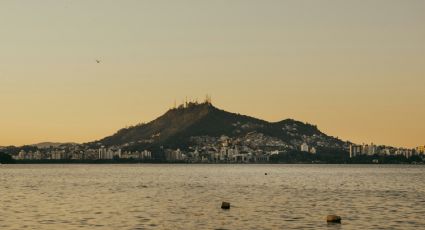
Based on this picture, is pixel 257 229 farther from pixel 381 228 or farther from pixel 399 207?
pixel 399 207

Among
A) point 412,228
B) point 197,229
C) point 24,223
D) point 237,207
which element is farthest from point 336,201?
point 24,223

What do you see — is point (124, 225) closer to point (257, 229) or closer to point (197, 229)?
point (197, 229)

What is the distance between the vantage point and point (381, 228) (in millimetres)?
60312

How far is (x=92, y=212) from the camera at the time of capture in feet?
244

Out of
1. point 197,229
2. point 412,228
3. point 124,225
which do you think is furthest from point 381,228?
point 124,225

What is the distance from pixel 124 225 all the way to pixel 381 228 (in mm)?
23677

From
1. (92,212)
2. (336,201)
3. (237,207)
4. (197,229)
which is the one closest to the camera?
(197,229)

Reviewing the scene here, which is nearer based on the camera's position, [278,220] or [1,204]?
[278,220]

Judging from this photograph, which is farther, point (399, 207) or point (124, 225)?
point (399, 207)

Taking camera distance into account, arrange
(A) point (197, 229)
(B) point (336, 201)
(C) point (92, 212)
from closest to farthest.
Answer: (A) point (197, 229), (C) point (92, 212), (B) point (336, 201)

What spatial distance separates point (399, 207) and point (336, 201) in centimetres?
1296

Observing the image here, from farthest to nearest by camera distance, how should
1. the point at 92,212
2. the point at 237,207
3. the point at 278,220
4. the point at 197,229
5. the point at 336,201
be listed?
the point at 336,201, the point at 237,207, the point at 92,212, the point at 278,220, the point at 197,229

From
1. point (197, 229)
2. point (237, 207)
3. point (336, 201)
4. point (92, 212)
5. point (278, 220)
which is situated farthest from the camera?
point (336, 201)

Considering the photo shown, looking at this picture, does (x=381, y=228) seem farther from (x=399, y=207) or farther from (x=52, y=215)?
(x=52, y=215)
